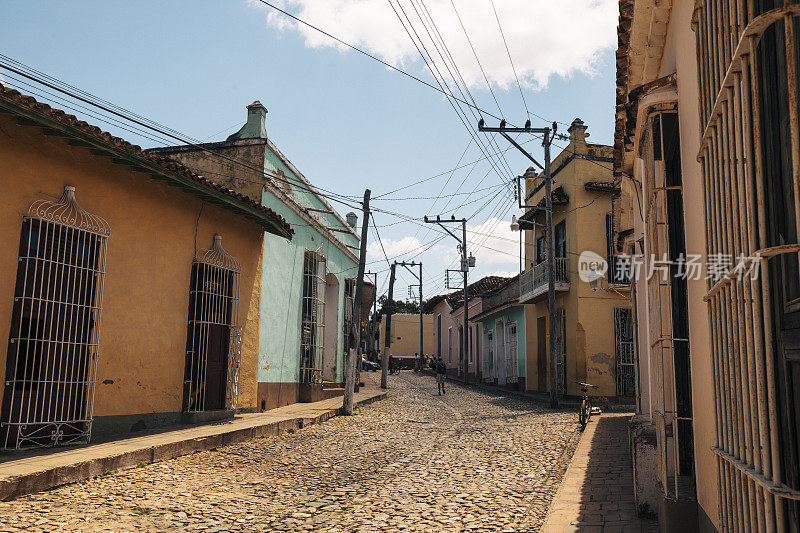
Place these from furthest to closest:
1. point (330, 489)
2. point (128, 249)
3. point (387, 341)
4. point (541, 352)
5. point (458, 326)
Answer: point (458, 326) < point (387, 341) < point (541, 352) < point (128, 249) < point (330, 489)

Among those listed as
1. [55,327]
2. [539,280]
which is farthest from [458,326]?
[55,327]

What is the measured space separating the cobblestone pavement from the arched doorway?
8589 mm

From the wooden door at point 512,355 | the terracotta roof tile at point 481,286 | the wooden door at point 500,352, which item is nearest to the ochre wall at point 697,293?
the wooden door at point 512,355

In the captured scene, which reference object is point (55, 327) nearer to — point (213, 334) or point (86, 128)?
point (86, 128)

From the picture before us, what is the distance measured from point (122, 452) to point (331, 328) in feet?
41.4

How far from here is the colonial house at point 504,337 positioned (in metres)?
24.4

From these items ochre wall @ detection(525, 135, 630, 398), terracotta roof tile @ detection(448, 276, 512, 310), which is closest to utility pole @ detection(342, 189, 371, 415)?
ochre wall @ detection(525, 135, 630, 398)

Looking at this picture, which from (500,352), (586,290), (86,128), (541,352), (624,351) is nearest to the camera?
(86,128)

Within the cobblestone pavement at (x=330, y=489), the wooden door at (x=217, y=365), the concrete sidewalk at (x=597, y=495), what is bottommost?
the cobblestone pavement at (x=330, y=489)

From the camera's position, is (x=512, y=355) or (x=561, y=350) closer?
(x=561, y=350)

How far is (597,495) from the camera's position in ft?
18.6

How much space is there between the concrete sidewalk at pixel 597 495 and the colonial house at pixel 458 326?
24.2 meters

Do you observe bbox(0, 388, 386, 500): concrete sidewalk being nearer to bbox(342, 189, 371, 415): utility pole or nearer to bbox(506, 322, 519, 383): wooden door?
bbox(342, 189, 371, 415): utility pole

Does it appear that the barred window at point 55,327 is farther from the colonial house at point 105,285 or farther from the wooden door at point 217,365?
the wooden door at point 217,365
